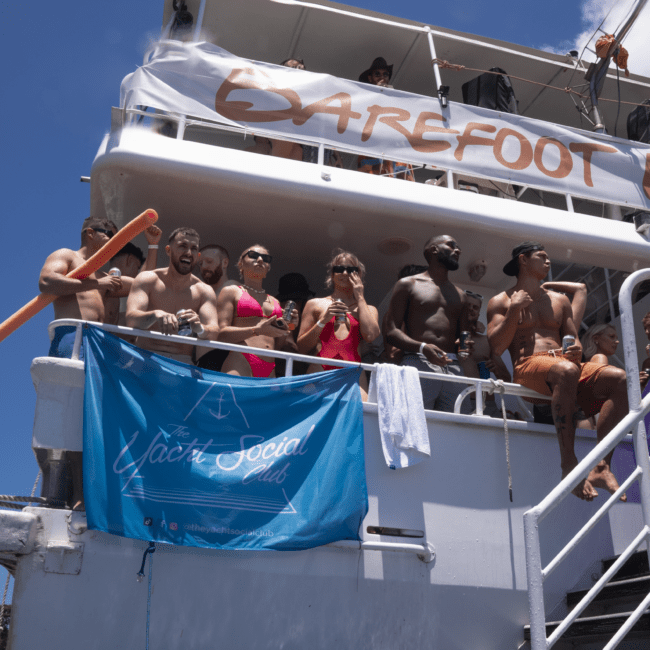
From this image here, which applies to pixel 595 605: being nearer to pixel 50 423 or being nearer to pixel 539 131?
pixel 50 423

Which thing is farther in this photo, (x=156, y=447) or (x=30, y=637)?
(x=156, y=447)

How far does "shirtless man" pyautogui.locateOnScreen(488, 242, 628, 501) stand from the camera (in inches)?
184

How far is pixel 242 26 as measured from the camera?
8.39 meters

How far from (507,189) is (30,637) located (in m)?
6.16

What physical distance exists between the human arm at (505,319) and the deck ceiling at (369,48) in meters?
4.29

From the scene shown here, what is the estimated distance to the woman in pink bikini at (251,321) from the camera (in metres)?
4.79

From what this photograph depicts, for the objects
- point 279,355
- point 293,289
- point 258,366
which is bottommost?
point 279,355

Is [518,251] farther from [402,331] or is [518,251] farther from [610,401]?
[610,401]

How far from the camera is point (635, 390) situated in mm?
3629

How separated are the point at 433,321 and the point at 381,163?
2067mm

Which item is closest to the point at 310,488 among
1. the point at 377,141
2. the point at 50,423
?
the point at 50,423

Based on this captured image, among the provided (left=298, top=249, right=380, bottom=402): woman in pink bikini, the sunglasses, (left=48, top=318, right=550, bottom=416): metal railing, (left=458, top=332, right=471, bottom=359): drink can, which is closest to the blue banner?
(left=48, top=318, right=550, bottom=416): metal railing

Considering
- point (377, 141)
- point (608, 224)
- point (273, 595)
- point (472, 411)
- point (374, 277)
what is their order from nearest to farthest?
point (273, 595) → point (472, 411) → point (377, 141) → point (608, 224) → point (374, 277)

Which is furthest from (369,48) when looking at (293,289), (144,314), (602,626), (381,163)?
(602,626)
